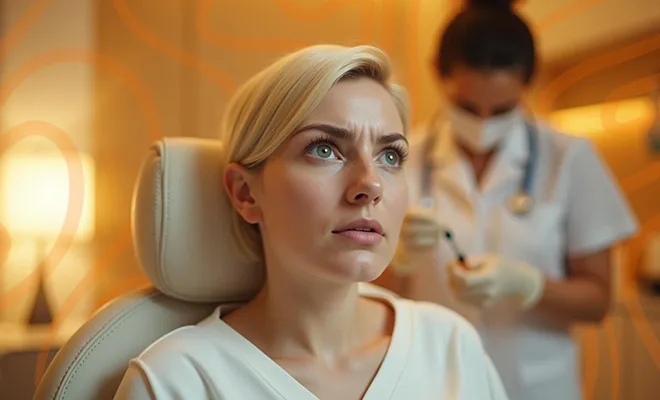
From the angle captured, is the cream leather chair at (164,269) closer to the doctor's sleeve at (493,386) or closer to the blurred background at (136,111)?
the doctor's sleeve at (493,386)

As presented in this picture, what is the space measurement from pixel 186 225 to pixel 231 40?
4.13 ft

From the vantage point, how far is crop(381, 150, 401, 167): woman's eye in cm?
96

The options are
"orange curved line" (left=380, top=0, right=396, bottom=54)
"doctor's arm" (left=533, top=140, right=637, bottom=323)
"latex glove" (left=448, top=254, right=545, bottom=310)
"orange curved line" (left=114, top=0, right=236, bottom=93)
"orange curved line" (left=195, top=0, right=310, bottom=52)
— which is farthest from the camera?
"orange curved line" (left=380, top=0, right=396, bottom=54)

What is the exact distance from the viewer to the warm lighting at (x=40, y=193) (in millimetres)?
1733

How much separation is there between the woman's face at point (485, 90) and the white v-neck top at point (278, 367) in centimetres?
58

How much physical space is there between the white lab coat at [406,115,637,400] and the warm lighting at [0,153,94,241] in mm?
1016

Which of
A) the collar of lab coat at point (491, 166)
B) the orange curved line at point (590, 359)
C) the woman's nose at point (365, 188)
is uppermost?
the woman's nose at point (365, 188)

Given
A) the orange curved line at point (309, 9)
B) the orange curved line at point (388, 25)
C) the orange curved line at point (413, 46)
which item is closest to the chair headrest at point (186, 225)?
the orange curved line at point (309, 9)

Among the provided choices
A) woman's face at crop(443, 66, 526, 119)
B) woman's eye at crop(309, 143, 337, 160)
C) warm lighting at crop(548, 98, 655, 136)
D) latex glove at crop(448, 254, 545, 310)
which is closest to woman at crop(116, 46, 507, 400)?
woman's eye at crop(309, 143, 337, 160)

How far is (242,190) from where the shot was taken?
3.25 feet

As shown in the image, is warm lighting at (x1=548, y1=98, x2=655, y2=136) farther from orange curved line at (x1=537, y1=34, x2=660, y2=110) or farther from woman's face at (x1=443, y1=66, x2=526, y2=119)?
woman's face at (x1=443, y1=66, x2=526, y2=119)

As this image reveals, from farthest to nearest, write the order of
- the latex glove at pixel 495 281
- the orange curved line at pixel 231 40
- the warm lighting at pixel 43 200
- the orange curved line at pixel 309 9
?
1. the orange curved line at pixel 309 9
2. the orange curved line at pixel 231 40
3. the warm lighting at pixel 43 200
4. the latex glove at pixel 495 281

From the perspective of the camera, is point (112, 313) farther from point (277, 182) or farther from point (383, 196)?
point (383, 196)

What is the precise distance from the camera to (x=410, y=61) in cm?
259
